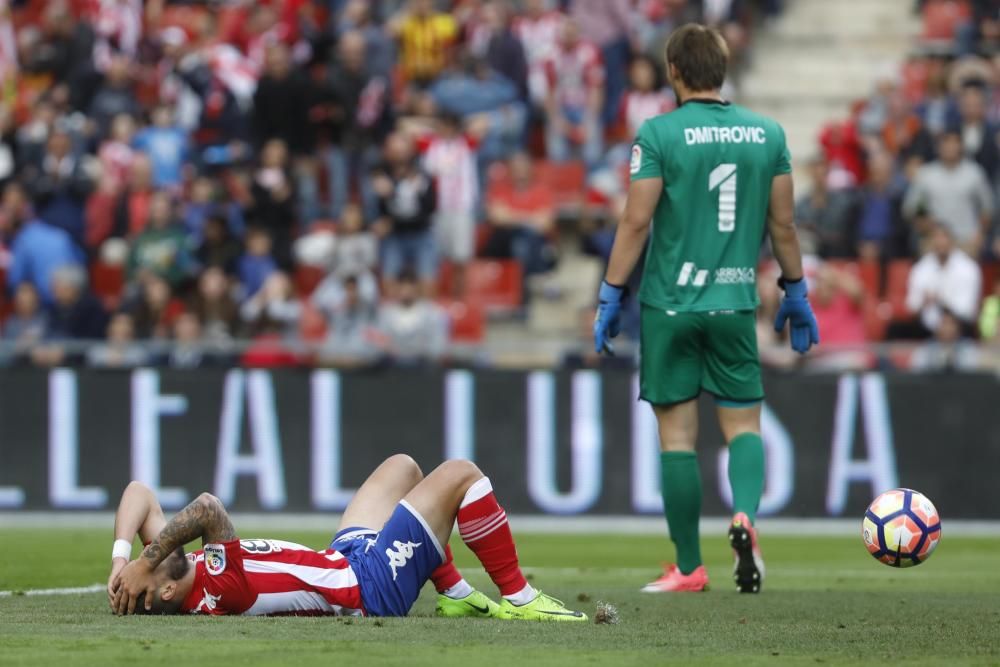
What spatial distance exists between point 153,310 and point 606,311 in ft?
29.8

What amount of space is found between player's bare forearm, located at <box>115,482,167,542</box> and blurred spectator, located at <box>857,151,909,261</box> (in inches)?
447

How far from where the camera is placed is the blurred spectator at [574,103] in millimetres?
20328

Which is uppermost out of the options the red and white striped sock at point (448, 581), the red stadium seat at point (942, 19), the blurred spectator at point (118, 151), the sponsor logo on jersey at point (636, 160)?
the red stadium seat at point (942, 19)

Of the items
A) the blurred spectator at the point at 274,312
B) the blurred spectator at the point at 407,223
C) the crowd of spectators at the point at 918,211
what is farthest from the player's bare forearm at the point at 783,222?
the blurred spectator at the point at 407,223

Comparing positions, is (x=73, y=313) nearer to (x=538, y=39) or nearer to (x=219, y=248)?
(x=219, y=248)

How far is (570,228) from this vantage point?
65.5 feet

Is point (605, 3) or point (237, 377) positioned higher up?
point (605, 3)

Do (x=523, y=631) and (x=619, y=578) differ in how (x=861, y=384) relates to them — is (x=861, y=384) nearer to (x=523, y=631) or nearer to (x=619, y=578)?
(x=619, y=578)

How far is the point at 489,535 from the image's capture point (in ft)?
25.2

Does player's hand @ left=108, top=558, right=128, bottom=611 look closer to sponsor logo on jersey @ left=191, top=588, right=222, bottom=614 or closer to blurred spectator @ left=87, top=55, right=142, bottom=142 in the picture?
sponsor logo on jersey @ left=191, top=588, right=222, bottom=614

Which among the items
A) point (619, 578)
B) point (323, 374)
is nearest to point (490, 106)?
point (323, 374)

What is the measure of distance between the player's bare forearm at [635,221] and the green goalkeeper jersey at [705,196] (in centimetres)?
6

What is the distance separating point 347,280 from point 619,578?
724 centimetres

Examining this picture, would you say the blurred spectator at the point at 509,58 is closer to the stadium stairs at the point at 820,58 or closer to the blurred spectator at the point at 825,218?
the stadium stairs at the point at 820,58
